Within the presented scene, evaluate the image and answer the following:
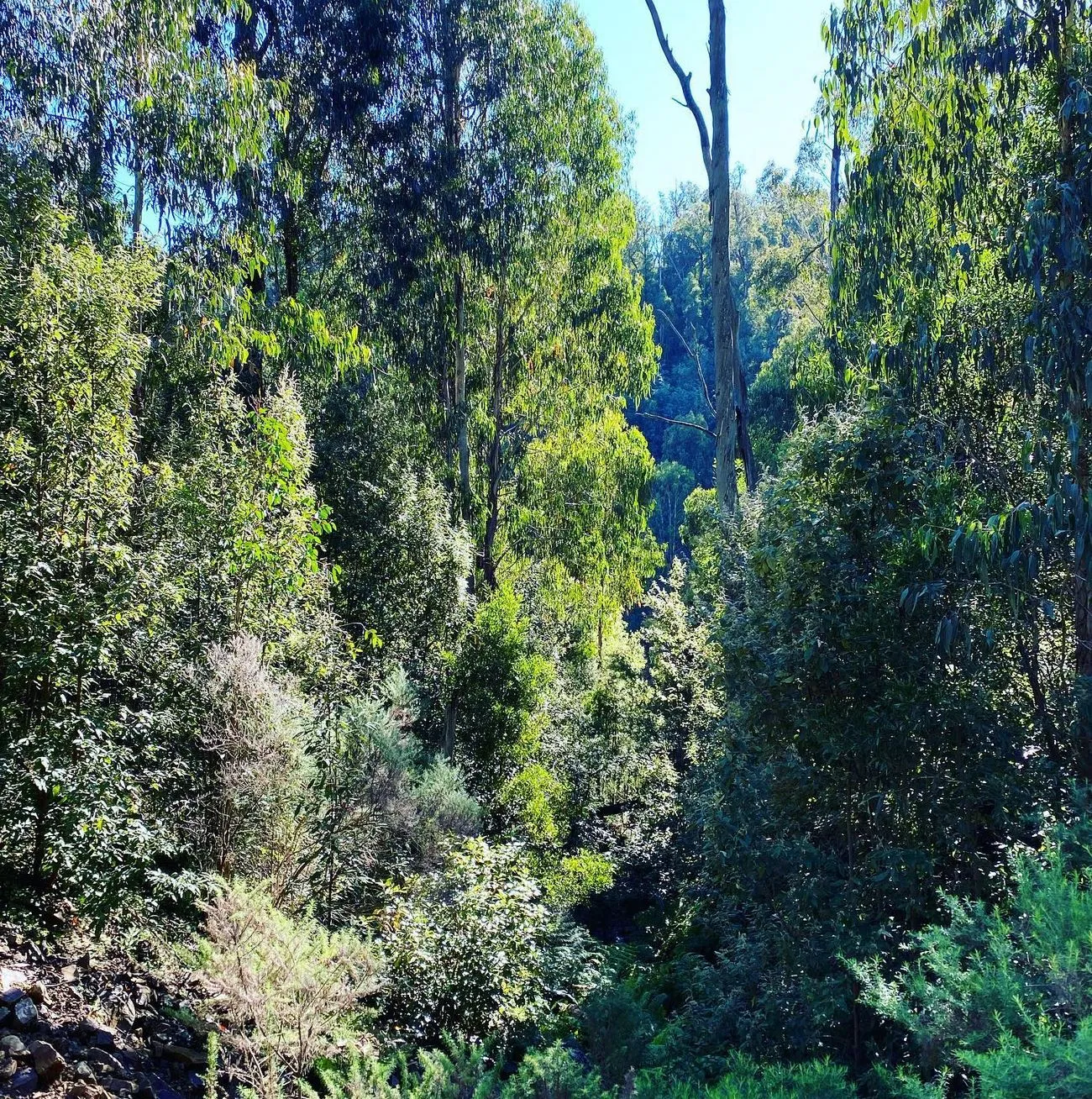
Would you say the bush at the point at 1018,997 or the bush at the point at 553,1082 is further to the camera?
the bush at the point at 553,1082

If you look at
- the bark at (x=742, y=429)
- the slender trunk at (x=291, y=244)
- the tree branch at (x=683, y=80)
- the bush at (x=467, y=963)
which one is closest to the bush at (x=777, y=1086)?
the bush at (x=467, y=963)

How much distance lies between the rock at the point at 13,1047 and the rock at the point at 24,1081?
75 mm

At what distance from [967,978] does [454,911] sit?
3.97 metres

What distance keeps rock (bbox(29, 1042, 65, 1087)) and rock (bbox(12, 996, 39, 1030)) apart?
0.71 ft

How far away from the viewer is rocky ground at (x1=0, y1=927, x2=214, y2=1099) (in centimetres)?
453

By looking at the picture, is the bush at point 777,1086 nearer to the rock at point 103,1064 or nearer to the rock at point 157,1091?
the rock at point 157,1091

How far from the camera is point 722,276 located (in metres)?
10.3

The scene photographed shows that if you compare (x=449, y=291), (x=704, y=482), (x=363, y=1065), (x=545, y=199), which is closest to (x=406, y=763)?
(x=363, y=1065)

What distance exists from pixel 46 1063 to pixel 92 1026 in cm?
53

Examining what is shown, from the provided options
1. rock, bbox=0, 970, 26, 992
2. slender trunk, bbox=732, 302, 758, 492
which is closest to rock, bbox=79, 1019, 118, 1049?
rock, bbox=0, 970, 26, 992

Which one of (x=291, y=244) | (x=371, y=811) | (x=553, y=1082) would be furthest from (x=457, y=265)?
(x=553, y=1082)

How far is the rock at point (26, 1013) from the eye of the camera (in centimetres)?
474

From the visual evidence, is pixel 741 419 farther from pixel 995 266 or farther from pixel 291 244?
pixel 291 244

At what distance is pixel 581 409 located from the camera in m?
15.9
